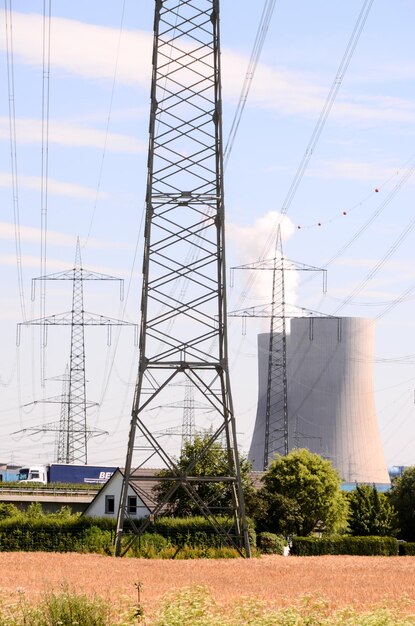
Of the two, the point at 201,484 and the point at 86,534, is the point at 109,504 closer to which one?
the point at 201,484

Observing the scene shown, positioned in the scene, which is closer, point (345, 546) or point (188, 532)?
point (188, 532)

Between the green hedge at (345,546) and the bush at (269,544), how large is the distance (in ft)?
1.97

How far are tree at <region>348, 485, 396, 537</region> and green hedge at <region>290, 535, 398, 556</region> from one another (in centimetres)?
625

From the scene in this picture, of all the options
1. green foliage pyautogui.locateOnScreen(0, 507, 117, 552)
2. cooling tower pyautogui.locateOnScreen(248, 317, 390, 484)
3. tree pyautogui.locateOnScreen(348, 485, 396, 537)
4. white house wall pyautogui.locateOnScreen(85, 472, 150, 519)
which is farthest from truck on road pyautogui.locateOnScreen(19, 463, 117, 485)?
green foliage pyautogui.locateOnScreen(0, 507, 117, 552)

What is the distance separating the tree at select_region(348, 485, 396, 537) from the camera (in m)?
61.8

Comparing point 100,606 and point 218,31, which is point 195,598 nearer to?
point 100,606

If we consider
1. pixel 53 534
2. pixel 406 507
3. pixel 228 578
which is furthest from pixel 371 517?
pixel 228 578

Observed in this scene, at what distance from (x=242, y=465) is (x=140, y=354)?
24.7 meters

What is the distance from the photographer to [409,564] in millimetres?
43719

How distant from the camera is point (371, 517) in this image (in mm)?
62281

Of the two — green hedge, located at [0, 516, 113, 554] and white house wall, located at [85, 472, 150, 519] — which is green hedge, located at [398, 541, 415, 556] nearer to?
white house wall, located at [85, 472, 150, 519]

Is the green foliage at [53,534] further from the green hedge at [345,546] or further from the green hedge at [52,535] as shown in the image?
the green hedge at [345,546]


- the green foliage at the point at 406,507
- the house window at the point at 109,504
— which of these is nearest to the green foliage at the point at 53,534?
the house window at the point at 109,504

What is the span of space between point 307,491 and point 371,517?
368cm
